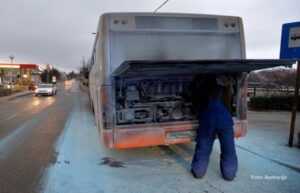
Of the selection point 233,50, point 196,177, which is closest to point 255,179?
point 196,177

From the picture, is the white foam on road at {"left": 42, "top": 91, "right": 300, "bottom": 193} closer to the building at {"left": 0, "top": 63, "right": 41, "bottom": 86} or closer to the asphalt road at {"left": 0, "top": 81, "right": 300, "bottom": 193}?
the asphalt road at {"left": 0, "top": 81, "right": 300, "bottom": 193}

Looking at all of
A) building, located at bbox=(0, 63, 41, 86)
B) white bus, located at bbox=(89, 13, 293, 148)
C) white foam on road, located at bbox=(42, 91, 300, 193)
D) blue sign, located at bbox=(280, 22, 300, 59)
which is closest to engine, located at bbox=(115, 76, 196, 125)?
white bus, located at bbox=(89, 13, 293, 148)

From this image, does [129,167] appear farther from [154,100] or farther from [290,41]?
[290,41]

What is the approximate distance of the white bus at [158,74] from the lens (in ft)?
17.0

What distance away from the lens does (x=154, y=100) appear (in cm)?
561

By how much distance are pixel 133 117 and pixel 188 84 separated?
4.16ft

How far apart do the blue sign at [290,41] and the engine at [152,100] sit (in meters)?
2.68

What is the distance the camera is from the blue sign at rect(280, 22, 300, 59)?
21.6 ft

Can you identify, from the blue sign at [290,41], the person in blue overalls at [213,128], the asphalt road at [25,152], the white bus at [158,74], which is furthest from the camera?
the blue sign at [290,41]

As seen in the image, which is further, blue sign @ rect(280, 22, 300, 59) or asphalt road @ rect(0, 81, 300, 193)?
blue sign @ rect(280, 22, 300, 59)

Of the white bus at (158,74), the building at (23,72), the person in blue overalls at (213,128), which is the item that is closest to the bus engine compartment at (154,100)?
the white bus at (158,74)

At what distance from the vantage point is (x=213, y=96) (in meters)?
5.03

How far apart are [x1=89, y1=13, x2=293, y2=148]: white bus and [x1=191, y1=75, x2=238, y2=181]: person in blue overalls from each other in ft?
1.33

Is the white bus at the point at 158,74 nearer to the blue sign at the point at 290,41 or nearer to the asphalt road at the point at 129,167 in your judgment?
the asphalt road at the point at 129,167
